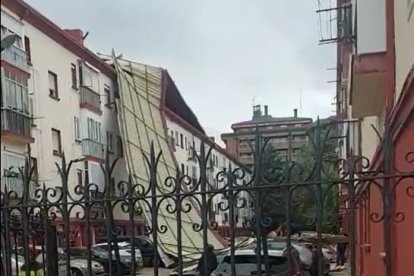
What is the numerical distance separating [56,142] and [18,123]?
497 cm

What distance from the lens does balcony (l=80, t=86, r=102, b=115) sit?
34.1 m

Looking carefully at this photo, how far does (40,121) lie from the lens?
95.8 ft

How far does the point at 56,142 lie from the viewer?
30.9 meters

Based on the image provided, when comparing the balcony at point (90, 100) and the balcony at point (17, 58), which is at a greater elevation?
the balcony at point (17, 58)

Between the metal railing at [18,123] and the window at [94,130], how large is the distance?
300 inches

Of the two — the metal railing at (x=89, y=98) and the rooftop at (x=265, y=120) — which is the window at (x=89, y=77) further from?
the rooftop at (x=265, y=120)

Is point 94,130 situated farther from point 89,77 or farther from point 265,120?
point 265,120

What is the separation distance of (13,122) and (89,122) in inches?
374

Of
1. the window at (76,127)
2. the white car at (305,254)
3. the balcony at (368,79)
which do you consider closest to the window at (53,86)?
the window at (76,127)

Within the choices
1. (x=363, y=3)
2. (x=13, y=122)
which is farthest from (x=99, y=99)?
(x=363, y=3)

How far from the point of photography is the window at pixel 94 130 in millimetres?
35000

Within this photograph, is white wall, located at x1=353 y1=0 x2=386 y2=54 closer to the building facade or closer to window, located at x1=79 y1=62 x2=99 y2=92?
the building facade

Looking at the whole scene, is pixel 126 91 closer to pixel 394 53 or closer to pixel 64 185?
pixel 394 53

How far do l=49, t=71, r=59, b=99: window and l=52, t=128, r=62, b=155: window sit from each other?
1.68 meters
